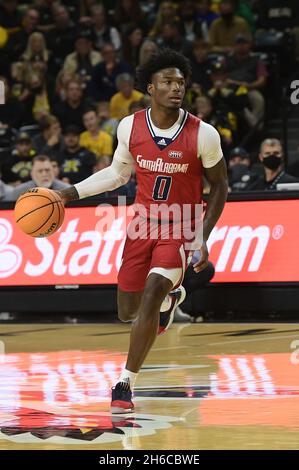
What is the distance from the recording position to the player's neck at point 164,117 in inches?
332

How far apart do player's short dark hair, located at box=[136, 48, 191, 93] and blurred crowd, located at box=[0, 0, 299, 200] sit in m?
7.66

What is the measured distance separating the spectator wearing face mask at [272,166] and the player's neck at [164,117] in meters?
6.73

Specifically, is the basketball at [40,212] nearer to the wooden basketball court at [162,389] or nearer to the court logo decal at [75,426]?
the wooden basketball court at [162,389]

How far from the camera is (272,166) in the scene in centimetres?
1524

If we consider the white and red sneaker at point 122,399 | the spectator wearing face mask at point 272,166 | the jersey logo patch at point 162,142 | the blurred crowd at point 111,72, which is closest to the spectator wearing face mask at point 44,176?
the blurred crowd at point 111,72

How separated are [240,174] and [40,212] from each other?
813 centimetres

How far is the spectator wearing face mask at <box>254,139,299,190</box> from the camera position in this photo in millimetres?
15156

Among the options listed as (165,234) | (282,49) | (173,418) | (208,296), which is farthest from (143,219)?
(282,49)

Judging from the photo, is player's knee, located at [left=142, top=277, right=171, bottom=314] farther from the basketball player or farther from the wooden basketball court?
the wooden basketball court

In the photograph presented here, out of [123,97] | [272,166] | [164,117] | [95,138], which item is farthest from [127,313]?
[123,97]

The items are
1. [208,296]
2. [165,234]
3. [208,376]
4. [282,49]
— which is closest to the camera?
[165,234]

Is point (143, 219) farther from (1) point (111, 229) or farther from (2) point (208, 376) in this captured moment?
(1) point (111, 229)

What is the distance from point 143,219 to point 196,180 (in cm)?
48

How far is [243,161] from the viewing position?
1658 cm
